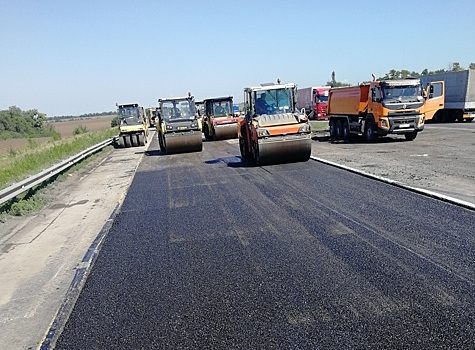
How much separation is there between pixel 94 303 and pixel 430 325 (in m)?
3.40

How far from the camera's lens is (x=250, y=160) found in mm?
16359

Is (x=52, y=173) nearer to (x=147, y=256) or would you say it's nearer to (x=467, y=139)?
(x=147, y=256)

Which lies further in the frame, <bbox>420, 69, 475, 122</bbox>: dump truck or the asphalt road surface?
<bbox>420, 69, 475, 122</bbox>: dump truck

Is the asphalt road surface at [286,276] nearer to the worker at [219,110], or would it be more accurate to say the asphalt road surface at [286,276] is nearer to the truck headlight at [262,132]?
the truck headlight at [262,132]

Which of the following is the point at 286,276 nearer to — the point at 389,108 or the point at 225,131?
the point at 389,108

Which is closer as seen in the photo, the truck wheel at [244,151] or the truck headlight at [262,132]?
the truck headlight at [262,132]

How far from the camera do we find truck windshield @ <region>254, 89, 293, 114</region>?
15.1 metres

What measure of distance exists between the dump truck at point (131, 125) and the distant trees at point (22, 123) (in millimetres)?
45696

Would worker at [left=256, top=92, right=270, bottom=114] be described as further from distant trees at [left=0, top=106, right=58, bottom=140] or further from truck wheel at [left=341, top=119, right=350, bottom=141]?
distant trees at [left=0, top=106, right=58, bottom=140]

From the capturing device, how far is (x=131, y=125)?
29.3 metres

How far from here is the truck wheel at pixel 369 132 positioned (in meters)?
20.0

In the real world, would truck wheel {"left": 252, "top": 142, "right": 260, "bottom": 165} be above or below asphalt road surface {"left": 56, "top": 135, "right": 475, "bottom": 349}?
above

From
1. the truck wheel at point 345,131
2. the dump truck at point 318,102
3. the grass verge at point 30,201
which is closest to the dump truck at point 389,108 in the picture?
the truck wheel at point 345,131

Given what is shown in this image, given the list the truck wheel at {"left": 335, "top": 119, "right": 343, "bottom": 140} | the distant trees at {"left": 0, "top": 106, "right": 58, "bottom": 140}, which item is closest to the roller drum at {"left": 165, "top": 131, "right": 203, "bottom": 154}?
the truck wheel at {"left": 335, "top": 119, "right": 343, "bottom": 140}
